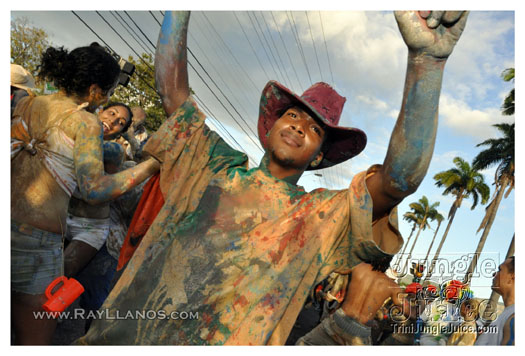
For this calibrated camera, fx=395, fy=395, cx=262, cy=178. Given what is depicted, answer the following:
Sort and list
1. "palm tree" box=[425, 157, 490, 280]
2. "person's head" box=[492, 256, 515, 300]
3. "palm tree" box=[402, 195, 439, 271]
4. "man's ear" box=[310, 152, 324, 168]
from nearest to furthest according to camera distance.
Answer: "man's ear" box=[310, 152, 324, 168]
"person's head" box=[492, 256, 515, 300]
"palm tree" box=[425, 157, 490, 280]
"palm tree" box=[402, 195, 439, 271]

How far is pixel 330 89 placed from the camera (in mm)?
2453

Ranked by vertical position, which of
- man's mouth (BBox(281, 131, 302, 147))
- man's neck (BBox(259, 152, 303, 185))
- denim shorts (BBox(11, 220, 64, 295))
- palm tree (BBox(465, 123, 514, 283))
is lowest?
denim shorts (BBox(11, 220, 64, 295))

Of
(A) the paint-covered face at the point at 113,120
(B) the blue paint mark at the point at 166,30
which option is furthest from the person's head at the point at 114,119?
(B) the blue paint mark at the point at 166,30

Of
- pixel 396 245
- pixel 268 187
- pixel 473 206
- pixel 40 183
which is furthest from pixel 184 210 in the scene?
pixel 473 206

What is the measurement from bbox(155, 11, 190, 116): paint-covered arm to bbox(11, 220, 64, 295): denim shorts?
0.98m

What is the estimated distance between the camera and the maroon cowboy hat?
2.32 meters

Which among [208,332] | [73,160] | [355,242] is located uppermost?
[355,242]

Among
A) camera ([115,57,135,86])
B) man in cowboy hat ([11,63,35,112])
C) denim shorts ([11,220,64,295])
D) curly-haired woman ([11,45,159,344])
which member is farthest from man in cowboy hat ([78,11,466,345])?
camera ([115,57,135,86])

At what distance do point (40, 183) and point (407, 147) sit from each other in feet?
6.21

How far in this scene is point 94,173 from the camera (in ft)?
6.92

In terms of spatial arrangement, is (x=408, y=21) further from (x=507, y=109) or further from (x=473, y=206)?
(x=473, y=206)

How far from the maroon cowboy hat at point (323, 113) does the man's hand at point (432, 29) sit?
74 cm

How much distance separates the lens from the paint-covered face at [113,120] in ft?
11.6

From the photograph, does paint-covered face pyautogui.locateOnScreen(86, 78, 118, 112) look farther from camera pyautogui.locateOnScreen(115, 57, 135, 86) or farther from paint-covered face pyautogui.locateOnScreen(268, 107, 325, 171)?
camera pyautogui.locateOnScreen(115, 57, 135, 86)
